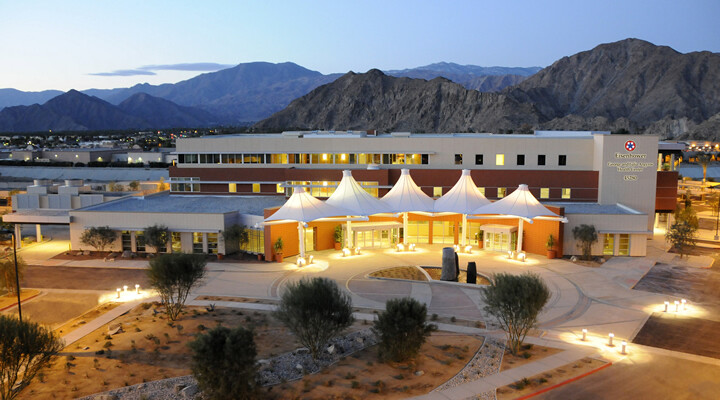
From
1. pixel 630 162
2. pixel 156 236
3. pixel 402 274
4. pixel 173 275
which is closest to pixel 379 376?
pixel 173 275

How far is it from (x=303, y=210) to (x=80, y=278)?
15.4 metres

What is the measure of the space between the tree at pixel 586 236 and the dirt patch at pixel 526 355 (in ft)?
63.8

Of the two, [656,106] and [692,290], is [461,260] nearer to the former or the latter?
[692,290]

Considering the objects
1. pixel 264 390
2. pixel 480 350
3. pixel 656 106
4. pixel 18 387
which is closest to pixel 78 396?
pixel 18 387

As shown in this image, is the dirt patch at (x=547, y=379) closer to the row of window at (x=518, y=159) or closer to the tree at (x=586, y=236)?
the tree at (x=586, y=236)

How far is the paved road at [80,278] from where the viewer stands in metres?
35.0

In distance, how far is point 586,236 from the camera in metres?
40.7

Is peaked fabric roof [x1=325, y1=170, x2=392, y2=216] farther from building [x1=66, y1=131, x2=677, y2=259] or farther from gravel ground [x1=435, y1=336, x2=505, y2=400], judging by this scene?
gravel ground [x1=435, y1=336, x2=505, y2=400]

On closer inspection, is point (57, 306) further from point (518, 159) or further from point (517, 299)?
point (518, 159)

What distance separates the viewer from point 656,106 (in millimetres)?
191750

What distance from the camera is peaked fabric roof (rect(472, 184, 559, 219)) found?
40562mm

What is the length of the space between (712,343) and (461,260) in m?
18.7

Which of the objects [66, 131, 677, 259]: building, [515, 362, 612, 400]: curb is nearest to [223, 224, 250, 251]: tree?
[66, 131, 677, 259]: building

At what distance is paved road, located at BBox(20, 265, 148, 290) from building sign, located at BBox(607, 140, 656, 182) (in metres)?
40.1
